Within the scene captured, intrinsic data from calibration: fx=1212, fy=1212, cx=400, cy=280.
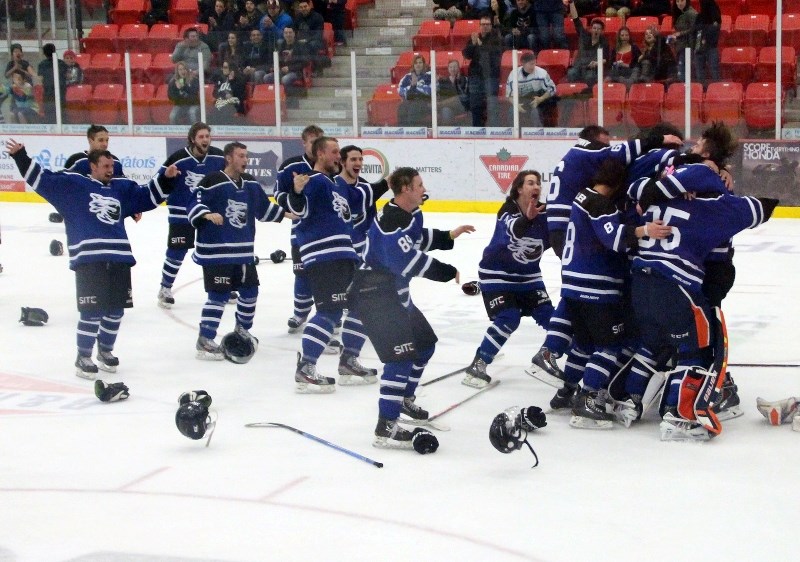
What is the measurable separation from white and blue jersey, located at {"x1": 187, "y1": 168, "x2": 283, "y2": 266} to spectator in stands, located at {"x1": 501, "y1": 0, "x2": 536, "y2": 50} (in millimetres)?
7213

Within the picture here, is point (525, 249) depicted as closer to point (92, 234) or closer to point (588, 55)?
point (92, 234)

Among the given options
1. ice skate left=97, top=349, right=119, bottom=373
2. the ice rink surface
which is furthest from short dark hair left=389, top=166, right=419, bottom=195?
ice skate left=97, top=349, right=119, bottom=373

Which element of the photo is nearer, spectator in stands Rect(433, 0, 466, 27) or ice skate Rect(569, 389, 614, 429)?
ice skate Rect(569, 389, 614, 429)

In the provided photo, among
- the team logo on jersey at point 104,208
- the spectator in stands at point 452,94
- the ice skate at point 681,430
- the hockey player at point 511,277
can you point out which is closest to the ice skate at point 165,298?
the team logo on jersey at point 104,208

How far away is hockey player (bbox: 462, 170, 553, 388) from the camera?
670 cm

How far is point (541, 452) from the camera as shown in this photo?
5.60 metres

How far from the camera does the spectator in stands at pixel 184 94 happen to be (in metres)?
15.7

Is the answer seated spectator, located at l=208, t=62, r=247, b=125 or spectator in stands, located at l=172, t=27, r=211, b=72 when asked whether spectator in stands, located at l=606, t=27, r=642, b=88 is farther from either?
spectator in stands, located at l=172, t=27, r=211, b=72

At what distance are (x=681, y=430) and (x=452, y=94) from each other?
9.11 metres

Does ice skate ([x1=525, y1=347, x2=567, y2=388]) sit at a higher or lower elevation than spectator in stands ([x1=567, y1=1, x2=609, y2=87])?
lower

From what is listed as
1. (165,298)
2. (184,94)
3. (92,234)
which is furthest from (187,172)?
(184,94)

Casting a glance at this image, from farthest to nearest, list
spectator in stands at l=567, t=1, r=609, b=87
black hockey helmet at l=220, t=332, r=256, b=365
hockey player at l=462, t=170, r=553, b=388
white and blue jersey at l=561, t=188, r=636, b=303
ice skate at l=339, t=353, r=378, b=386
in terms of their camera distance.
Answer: spectator in stands at l=567, t=1, r=609, b=87, black hockey helmet at l=220, t=332, r=256, b=365, ice skate at l=339, t=353, r=378, b=386, hockey player at l=462, t=170, r=553, b=388, white and blue jersey at l=561, t=188, r=636, b=303

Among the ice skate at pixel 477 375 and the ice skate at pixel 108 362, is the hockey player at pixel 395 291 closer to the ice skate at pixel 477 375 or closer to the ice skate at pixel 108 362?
the ice skate at pixel 477 375

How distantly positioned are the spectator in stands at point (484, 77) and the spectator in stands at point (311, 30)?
80.5 inches
